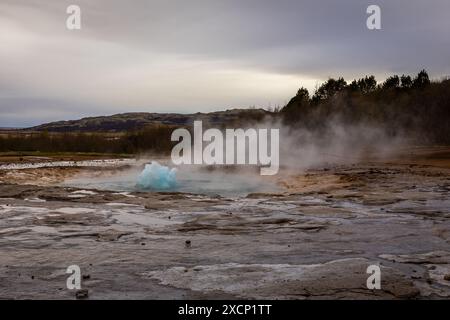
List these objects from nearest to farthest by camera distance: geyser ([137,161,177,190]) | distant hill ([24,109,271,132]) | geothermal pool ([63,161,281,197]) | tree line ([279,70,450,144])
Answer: geothermal pool ([63,161,281,197]), geyser ([137,161,177,190]), tree line ([279,70,450,144]), distant hill ([24,109,271,132])

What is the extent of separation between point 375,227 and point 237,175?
1869 cm

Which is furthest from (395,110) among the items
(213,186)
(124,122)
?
(124,122)

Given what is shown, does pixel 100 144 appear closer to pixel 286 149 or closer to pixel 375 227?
pixel 286 149

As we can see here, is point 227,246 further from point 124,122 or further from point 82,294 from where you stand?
point 124,122

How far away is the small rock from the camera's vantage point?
4964mm

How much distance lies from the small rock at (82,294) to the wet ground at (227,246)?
58mm

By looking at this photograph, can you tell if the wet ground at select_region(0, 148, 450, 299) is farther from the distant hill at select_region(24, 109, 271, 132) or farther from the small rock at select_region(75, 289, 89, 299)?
the distant hill at select_region(24, 109, 271, 132)

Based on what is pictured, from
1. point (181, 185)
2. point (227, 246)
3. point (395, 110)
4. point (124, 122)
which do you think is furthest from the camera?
point (124, 122)

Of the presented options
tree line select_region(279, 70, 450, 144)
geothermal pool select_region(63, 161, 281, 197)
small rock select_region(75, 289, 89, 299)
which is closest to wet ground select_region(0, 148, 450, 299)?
small rock select_region(75, 289, 89, 299)

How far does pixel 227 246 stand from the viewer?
7602 mm

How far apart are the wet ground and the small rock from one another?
0.06 m

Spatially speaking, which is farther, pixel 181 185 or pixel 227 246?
pixel 181 185

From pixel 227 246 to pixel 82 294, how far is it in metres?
2.98
